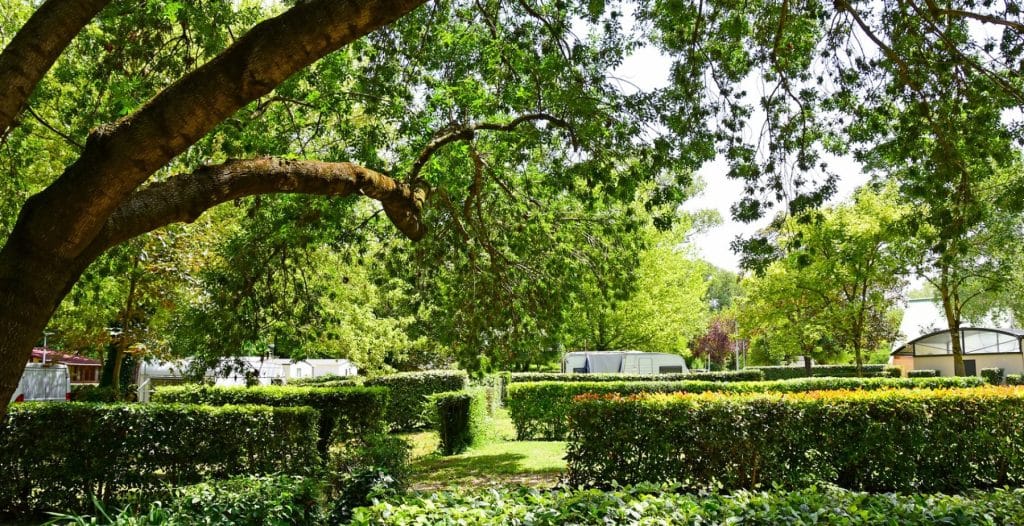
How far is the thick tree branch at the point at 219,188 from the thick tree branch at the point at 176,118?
29 centimetres

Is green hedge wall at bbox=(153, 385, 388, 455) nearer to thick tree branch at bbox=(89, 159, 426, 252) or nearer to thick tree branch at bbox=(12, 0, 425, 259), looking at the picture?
thick tree branch at bbox=(89, 159, 426, 252)

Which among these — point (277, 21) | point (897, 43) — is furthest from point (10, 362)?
point (897, 43)

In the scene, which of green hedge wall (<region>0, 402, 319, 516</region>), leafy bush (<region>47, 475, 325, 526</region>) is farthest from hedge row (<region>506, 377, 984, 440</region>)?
leafy bush (<region>47, 475, 325, 526</region>)

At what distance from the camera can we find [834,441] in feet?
27.5

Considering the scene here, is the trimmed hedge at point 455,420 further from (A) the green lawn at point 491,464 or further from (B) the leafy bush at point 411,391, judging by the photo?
(B) the leafy bush at point 411,391

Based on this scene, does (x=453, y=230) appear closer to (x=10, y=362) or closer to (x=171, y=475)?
(x=171, y=475)

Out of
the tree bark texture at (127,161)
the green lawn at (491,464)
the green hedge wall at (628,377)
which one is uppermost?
the tree bark texture at (127,161)

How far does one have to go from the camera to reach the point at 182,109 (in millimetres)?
3285

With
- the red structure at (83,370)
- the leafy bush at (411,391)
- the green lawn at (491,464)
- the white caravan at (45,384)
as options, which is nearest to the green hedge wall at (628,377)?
the leafy bush at (411,391)

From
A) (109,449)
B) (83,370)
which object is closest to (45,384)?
(109,449)

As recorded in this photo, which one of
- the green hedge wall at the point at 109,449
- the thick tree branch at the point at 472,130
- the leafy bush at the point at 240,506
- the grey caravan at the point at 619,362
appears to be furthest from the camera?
the grey caravan at the point at 619,362

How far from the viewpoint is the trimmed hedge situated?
13.1m

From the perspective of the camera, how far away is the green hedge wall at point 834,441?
8.32 meters

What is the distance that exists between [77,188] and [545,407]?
13365mm
